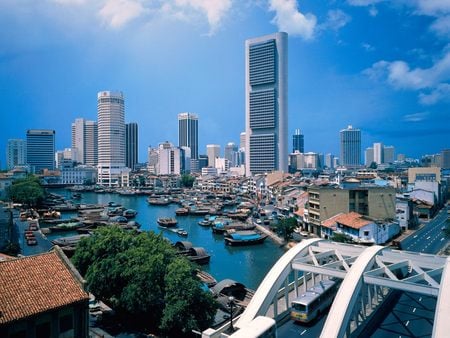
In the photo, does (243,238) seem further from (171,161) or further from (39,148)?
(39,148)

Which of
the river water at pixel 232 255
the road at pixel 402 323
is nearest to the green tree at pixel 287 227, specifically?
the river water at pixel 232 255

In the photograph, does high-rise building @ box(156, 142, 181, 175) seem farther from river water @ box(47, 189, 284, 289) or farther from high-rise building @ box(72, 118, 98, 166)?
river water @ box(47, 189, 284, 289)

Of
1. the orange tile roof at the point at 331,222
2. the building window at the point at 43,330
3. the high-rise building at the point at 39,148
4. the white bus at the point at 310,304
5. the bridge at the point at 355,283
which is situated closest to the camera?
the bridge at the point at 355,283

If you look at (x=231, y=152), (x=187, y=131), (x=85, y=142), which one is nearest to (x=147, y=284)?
(x=85, y=142)

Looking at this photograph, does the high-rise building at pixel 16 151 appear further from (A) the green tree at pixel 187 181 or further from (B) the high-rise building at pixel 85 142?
(A) the green tree at pixel 187 181

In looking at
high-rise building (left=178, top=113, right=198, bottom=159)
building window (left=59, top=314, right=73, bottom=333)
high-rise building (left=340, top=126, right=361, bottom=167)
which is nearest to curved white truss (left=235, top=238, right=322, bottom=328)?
building window (left=59, top=314, right=73, bottom=333)

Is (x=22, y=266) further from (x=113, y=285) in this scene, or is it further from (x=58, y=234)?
(x=58, y=234)
